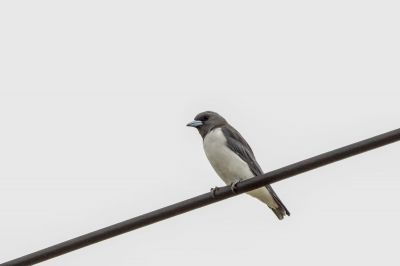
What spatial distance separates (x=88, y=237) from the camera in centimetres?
529

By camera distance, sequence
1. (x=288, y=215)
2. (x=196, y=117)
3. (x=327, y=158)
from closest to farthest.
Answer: (x=327, y=158) < (x=288, y=215) < (x=196, y=117)

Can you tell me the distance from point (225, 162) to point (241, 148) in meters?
0.32

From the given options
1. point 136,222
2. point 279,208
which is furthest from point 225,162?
point 136,222

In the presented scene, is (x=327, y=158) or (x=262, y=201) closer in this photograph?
(x=327, y=158)

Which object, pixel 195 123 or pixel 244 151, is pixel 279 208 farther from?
pixel 195 123

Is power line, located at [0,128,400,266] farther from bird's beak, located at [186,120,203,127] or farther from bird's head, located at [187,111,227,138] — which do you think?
bird's beak, located at [186,120,203,127]

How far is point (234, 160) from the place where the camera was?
8.48 meters

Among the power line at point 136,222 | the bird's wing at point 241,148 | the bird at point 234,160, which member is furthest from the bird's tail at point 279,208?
the power line at point 136,222

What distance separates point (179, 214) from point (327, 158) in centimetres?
98

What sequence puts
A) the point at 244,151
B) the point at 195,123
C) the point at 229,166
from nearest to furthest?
the point at 229,166 → the point at 244,151 → the point at 195,123

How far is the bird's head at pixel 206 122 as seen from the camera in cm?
912

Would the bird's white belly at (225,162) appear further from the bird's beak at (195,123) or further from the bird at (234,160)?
the bird's beak at (195,123)

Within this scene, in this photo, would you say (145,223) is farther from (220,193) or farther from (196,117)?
(196,117)

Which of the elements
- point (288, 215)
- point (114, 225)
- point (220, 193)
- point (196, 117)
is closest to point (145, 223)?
point (114, 225)
